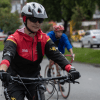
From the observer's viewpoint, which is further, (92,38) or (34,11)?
(92,38)

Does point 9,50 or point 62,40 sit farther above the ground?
point 62,40

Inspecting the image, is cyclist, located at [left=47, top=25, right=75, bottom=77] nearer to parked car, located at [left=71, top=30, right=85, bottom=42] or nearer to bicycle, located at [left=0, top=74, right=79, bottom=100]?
bicycle, located at [left=0, top=74, right=79, bottom=100]

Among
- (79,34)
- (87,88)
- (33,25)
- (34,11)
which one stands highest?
(79,34)

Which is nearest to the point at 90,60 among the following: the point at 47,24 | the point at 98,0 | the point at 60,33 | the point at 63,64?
the point at 98,0

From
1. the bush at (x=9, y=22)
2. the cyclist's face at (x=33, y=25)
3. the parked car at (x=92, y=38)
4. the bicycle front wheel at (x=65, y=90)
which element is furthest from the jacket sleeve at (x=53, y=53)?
the bush at (x=9, y=22)

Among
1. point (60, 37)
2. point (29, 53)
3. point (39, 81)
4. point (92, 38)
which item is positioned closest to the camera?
point (39, 81)

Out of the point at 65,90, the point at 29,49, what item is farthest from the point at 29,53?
the point at 65,90

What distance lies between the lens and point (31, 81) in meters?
2.99

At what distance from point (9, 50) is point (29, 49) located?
0.35 m

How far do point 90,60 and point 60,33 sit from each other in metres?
7.08

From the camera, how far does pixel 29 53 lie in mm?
3232

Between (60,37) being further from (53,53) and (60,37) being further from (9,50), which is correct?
(9,50)

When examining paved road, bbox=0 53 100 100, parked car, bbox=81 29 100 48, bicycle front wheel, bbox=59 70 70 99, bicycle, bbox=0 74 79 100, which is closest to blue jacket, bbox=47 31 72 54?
bicycle front wheel, bbox=59 70 70 99

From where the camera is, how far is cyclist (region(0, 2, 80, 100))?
10.0 feet
